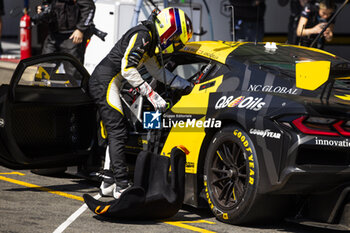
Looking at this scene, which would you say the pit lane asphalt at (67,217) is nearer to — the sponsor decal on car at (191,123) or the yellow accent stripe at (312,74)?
the sponsor decal on car at (191,123)

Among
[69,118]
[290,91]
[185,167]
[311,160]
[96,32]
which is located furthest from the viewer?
[96,32]

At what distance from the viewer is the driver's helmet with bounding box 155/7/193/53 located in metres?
6.72

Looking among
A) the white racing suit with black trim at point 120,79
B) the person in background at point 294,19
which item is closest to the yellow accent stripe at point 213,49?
the white racing suit with black trim at point 120,79

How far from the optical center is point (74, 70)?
296 inches

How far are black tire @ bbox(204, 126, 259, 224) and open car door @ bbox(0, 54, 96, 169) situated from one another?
63.0 inches

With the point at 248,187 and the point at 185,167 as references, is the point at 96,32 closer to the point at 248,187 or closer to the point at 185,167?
the point at 185,167

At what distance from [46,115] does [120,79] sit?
787mm

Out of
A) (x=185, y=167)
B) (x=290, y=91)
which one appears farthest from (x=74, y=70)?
(x=290, y=91)

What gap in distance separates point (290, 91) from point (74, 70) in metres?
A: 2.53

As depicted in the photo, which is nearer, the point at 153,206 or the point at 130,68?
the point at 153,206

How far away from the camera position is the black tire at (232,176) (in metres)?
5.66

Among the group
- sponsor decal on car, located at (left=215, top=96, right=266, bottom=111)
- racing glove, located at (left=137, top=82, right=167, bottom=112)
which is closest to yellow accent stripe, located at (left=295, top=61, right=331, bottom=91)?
sponsor decal on car, located at (left=215, top=96, right=266, bottom=111)

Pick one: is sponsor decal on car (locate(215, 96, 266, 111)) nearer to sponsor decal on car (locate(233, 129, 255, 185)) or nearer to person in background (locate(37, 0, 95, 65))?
sponsor decal on car (locate(233, 129, 255, 185))

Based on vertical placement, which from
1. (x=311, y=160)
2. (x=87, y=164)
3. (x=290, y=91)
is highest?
(x=290, y=91)
